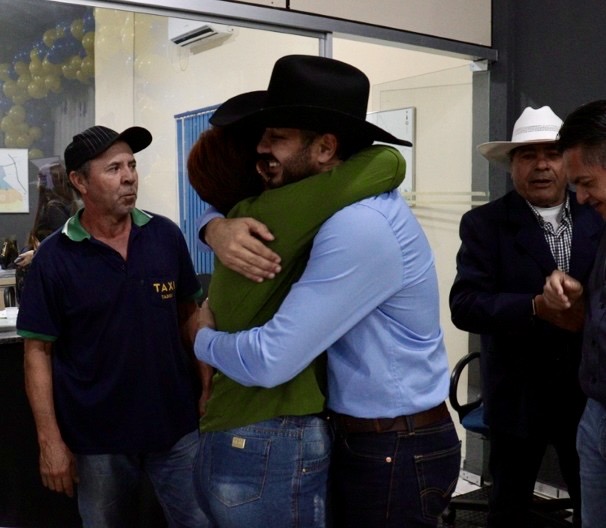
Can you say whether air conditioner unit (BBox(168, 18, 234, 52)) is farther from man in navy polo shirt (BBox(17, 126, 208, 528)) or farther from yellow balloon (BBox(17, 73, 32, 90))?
man in navy polo shirt (BBox(17, 126, 208, 528))

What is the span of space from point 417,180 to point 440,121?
35 centimetres

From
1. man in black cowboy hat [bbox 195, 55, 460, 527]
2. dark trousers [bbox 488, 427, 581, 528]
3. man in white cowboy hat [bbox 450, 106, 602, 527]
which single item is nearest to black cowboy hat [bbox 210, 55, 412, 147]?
man in black cowboy hat [bbox 195, 55, 460, 527]

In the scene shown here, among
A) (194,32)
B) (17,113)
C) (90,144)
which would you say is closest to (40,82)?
(17,113)

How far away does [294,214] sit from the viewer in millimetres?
1161

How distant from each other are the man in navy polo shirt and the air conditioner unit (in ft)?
2.21

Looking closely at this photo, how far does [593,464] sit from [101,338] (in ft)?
4.35

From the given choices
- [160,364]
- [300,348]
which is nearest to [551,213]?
[160,364]

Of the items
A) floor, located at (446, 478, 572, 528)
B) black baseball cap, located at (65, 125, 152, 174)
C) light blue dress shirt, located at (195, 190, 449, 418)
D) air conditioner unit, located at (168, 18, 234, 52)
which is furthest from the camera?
floor, located at (446, 478, 572, 528)

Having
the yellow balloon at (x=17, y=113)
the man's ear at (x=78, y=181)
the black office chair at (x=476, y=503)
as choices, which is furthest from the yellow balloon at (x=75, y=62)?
the black office chair at (x=476, y=503)

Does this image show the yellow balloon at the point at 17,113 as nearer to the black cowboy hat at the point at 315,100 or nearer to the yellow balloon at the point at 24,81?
Answer: the yellow balloon at the point at 24,81

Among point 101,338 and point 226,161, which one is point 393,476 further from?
point 101,338

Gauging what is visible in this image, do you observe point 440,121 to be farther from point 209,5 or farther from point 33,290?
point 33,290

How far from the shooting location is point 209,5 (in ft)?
8.20

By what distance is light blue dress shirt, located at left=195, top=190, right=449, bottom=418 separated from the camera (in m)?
1.11
